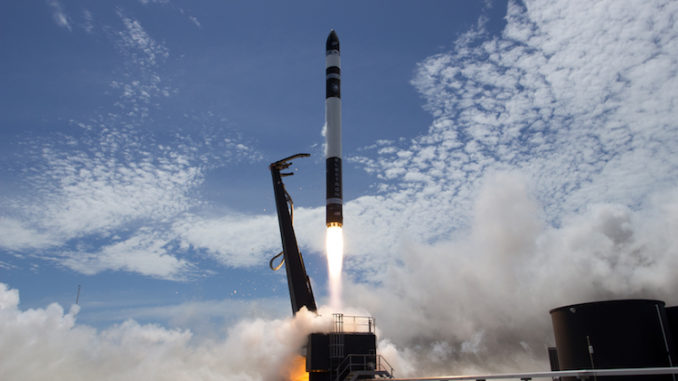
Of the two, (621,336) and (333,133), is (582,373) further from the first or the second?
(333,133)

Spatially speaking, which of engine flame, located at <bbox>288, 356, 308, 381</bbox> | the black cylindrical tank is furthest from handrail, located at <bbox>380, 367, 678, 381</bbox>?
engine flame, located at <bbox>288, 356, 308, 381</bbox>

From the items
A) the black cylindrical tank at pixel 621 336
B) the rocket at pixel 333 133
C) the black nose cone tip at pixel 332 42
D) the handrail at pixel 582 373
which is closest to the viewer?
the handrail at pixel 582 373

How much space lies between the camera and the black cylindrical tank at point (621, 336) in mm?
29141

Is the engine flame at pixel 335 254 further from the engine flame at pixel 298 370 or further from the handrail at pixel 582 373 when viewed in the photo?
the handrail at pixel 582 373

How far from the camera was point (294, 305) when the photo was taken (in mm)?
40469

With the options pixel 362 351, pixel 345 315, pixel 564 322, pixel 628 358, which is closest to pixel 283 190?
pixel 345 315

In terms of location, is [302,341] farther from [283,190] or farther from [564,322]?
[564,322]

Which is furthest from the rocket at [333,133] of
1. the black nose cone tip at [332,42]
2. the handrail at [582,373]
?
the handrail at [582,373]

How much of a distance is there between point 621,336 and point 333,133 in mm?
26309

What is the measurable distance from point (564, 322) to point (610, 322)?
9.61 ft

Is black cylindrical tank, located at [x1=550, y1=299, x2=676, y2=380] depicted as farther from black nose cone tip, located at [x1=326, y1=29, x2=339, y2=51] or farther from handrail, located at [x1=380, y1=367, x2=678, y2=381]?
black nose cone tip, located at [x1=326, y1=29, x2=339, y2=51]

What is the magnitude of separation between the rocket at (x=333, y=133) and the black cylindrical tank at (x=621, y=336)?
63.9 ft

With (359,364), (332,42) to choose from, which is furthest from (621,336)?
(332,42)

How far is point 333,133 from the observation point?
4312 centimetres
